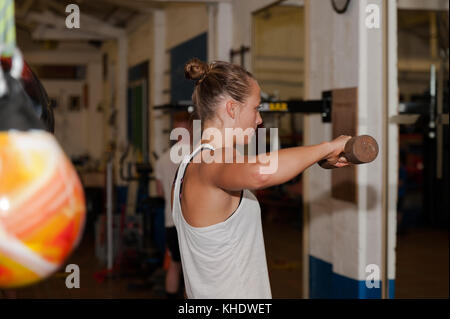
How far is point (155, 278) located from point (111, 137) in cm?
546

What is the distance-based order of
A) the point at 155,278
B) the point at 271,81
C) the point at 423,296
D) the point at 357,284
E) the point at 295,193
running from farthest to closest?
the point at 271,81 → the point at 295,193 → the point at 155,278 → the point at 423,296 → the point at 357,284

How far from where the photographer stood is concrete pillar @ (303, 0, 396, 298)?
294 centimetres

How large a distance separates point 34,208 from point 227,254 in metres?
0.85

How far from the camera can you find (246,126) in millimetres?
1474

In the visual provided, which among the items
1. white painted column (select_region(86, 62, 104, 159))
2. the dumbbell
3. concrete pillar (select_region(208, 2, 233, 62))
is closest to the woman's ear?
the dumbbell

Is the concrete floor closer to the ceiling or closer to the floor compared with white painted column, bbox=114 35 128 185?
closer to the floor

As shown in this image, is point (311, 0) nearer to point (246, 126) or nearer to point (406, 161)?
point (246, 126)

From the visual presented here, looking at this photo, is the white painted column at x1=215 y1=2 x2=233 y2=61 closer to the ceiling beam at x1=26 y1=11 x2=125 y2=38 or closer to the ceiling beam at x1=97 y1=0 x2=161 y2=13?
the ceiling beam at x1=97 y1=0 x2=161 y2=13

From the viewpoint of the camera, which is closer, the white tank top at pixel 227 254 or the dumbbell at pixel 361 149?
the dumbbell at pixel 361 149

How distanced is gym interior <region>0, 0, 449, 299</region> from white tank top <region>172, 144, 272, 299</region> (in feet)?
0.97

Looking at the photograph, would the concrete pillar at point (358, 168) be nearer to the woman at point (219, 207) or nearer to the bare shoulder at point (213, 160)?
the woman at point (219, 207)

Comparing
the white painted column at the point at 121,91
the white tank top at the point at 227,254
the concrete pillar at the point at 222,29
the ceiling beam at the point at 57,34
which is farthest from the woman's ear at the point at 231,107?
the ceiling beam at the point at 57,34

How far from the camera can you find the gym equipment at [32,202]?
0.65 m

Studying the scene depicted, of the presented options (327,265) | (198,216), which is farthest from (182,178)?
(327,265)
